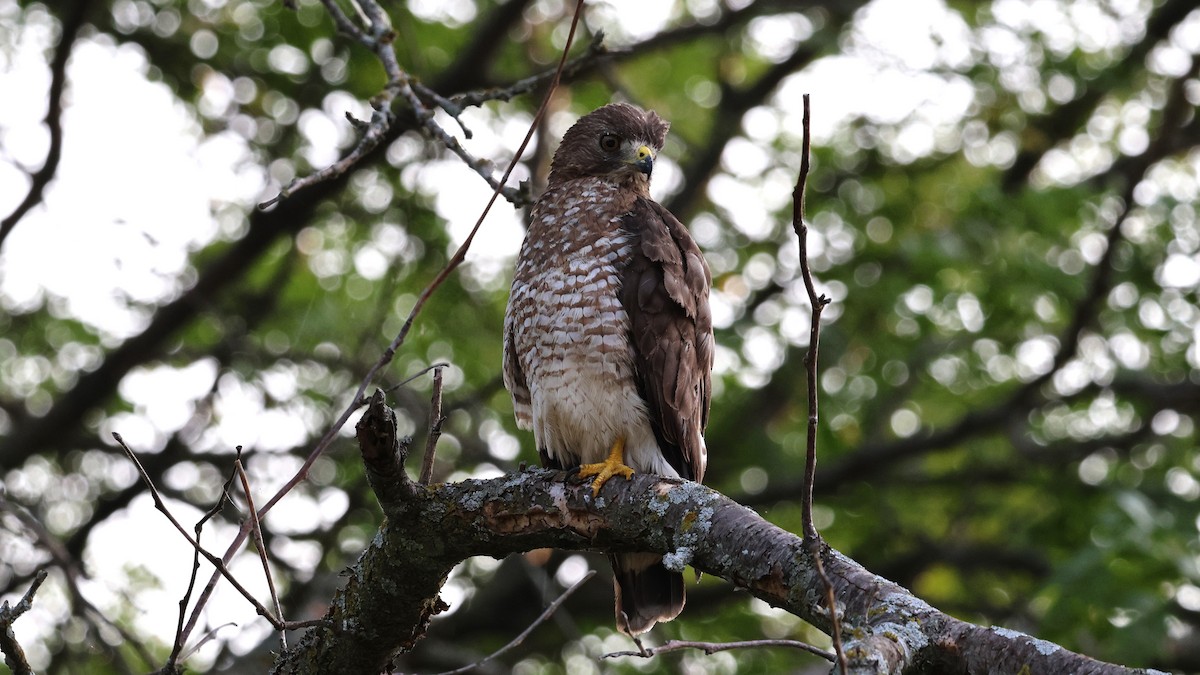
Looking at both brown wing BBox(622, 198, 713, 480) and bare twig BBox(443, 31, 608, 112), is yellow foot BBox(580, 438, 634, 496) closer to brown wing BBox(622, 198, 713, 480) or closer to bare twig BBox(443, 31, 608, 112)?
brown wing BBox(622, 198, 713, 480)

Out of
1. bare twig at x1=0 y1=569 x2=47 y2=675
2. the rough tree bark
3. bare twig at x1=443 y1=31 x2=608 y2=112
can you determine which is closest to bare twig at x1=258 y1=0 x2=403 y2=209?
bare twig at x1=443 y1=31 x2=608 y2=112

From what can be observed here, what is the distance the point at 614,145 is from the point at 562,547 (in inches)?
86.0

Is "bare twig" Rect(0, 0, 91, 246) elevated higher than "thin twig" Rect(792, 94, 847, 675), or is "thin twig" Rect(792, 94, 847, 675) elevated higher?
"bare twig" Rect(0, 0, 91, 246)

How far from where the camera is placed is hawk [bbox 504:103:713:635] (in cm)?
437

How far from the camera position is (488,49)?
276 inches

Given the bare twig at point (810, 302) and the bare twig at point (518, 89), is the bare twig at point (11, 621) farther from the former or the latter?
the bare twig at point (518, 89)

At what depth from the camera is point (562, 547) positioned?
3.60 m

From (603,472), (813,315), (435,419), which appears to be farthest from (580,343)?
(813,315)

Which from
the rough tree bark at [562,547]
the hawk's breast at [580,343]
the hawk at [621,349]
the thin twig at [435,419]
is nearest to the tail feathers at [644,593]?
the hawk at [621,349]

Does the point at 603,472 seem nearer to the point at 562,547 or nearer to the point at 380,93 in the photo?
the point at 562,547

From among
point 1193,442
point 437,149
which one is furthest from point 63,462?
point 1193,442

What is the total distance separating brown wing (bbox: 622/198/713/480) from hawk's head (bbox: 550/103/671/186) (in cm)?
56

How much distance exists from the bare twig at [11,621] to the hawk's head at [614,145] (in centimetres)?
301

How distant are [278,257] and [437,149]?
10.5 feet
